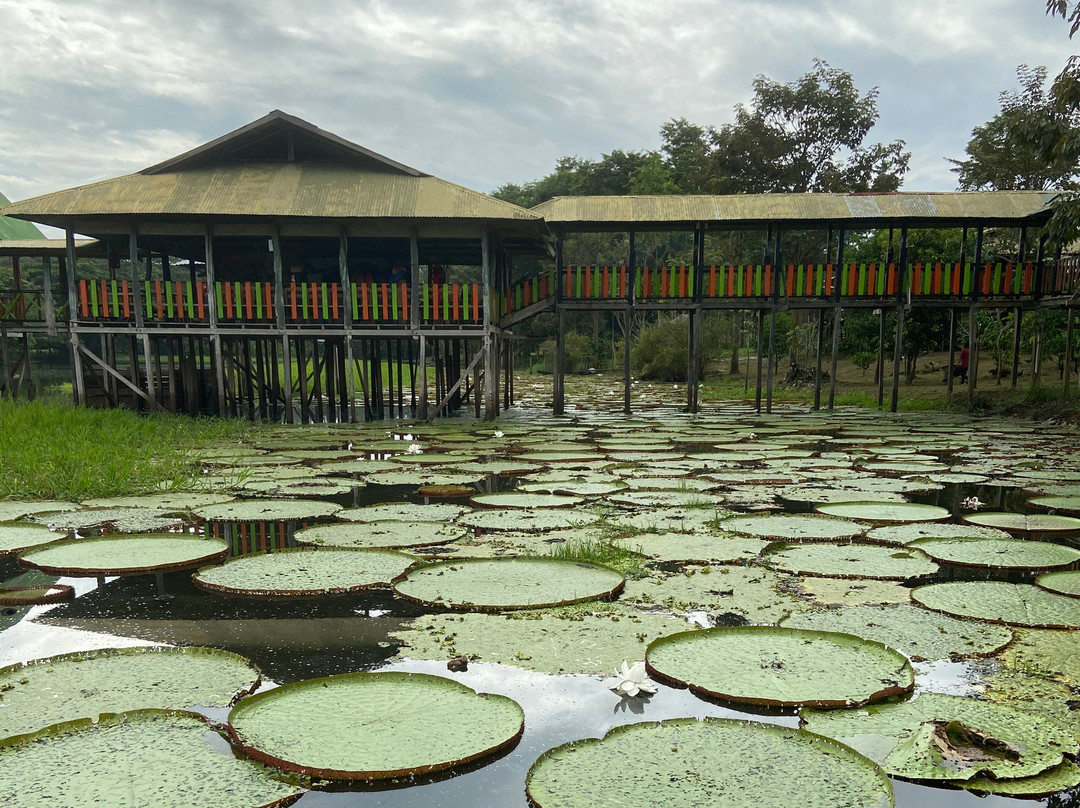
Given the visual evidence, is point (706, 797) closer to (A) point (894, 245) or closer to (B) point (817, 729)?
(B) point (817, 729)

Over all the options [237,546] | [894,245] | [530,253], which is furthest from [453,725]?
[894,245]

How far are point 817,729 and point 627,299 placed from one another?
38.8ft

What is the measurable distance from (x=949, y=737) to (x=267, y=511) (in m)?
4.50

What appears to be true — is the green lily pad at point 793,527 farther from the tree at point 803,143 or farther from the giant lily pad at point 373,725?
the tree at point 803,143

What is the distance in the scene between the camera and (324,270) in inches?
590

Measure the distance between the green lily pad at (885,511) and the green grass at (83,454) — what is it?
5.30 meters

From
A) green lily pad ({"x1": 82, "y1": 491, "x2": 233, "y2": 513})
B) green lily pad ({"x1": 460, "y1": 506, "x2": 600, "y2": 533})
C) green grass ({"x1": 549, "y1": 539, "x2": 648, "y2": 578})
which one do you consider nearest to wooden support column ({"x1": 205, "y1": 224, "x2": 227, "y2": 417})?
green lily pad ({"x1": 82, "y1": 491, "x2": 233, "y2": 513})

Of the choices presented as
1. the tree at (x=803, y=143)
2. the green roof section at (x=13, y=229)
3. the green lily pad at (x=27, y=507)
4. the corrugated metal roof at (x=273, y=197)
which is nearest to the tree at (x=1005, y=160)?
the tree at (x=803, y=143)

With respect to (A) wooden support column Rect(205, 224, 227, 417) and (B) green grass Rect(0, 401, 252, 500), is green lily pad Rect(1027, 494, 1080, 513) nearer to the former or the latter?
(B) green grass Rect(0, 401, 252, 500)

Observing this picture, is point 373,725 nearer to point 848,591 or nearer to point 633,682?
point 633,682

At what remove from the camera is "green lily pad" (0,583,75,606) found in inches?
135

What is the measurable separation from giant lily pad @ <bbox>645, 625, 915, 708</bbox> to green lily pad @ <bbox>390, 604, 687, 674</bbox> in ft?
0.61

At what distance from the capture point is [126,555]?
13.5 feet

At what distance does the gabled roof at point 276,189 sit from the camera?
37.8 feet
